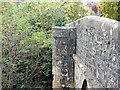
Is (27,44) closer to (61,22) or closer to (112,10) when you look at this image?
A: (61,22)

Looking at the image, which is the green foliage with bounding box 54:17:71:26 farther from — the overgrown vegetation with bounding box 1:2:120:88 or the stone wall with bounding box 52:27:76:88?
the stone wall with bounding box 52:27:76:88

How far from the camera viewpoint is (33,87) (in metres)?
8.12

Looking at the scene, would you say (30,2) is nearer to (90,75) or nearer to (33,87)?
(33,87)

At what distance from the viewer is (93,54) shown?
2705 millimetres

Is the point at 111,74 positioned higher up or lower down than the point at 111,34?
lower down

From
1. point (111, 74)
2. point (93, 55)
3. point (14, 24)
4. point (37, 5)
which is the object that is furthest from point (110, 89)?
point (37, 5)

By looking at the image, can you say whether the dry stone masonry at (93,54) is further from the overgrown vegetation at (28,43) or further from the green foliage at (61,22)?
the green foliage at (61,22)

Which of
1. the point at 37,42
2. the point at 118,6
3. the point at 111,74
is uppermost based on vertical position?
the point at 118,6

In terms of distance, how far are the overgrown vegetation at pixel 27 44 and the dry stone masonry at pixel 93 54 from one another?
2739 millimetres

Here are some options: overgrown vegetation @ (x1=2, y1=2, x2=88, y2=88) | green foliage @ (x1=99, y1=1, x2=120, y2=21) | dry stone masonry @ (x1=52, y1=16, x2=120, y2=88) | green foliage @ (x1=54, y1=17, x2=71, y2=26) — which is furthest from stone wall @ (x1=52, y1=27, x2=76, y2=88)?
green foliage @ (x1=54, y1=17, x2=71, y2=26)

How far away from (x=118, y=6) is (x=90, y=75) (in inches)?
47.8

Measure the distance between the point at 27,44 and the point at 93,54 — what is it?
18.0ft

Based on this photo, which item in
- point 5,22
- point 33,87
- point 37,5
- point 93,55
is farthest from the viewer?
point 37,5

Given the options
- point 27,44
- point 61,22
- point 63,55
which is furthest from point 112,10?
point 27,44
